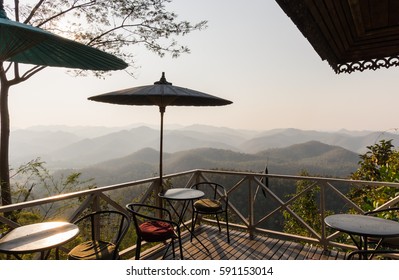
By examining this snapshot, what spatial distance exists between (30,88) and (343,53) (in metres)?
8.99

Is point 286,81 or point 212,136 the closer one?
point 286,81

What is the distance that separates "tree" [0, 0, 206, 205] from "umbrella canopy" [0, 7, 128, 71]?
6.62m

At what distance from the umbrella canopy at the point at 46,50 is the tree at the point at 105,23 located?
6.62m

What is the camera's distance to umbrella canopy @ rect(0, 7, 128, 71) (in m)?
1.70

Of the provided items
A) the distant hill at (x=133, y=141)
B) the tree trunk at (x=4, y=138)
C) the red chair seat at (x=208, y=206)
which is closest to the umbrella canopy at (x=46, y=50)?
the red chair seat at (x=208, y=206)

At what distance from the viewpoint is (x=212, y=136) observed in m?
197

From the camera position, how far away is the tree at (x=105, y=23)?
8.46m

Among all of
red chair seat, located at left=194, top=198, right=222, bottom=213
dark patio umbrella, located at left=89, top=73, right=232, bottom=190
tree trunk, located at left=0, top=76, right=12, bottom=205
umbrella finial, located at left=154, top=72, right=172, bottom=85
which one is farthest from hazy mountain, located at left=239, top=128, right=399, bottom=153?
umbrella finial, located at left=154, top=72, right=172, bottom=85

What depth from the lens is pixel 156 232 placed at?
2887mm

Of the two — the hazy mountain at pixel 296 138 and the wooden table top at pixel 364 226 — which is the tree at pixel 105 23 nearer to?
the wooden table top at pixel 364 226
